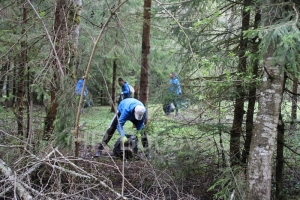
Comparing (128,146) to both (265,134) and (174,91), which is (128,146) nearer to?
(174,91)

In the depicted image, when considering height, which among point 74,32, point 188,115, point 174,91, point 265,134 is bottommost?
point 265,134

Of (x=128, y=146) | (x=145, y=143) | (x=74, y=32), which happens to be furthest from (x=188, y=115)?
(x=74, y=32)

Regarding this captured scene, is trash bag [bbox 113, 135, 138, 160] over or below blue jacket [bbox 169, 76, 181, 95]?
below

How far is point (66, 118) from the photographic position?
387 centimetres

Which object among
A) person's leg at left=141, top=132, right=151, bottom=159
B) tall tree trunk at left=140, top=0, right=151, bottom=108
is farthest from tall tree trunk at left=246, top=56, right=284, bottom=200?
tall tree trunk at left=140, top=0, right=151, bottom=108

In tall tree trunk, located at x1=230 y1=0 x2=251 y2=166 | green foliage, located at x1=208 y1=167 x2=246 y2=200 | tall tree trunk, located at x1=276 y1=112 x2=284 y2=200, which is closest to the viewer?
green foliage, located at x1=208 y1=167 x2=246 y2=200

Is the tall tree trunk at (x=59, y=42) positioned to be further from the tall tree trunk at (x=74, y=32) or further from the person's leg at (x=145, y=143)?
the person's leg at (x=145, y=143)

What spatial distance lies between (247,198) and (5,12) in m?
5.05

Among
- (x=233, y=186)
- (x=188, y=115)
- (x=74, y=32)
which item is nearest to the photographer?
(x=233, y=186)

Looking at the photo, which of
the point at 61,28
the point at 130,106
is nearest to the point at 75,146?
the point at 61,28

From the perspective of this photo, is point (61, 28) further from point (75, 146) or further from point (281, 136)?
point (281, 136)

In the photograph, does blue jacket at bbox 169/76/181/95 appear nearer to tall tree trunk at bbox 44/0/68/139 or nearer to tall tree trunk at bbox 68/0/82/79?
tall tree trunk at bbox 68/0/82/79

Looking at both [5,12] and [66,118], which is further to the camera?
[5,12]

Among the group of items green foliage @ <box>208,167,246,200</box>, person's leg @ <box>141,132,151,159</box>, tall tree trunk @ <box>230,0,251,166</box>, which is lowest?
green foliage @ <box>208,167,246,200</box>
